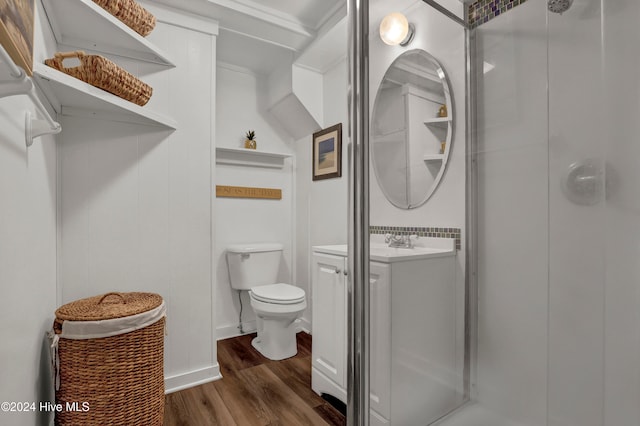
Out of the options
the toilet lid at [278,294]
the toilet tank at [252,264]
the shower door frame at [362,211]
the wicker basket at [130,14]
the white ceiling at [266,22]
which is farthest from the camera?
the toilet tank at [252,264]

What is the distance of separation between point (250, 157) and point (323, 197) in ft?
2.53

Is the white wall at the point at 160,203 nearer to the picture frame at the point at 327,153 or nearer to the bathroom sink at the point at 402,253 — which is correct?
the picture frame at the point at 327,153

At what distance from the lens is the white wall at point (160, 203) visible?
1607 millimetres

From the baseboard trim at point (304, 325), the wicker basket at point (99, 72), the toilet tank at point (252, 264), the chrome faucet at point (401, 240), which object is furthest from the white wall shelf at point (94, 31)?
the baseboard trim at point (304, 325)

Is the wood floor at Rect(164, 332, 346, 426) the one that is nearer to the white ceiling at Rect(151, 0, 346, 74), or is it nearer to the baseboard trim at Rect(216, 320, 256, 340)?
the baseboard trim at Rect(216, 320, 256, 340)

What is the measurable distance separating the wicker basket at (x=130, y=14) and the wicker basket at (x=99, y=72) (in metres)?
0.27

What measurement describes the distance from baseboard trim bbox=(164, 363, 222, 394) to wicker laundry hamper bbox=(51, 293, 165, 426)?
0.44 meters

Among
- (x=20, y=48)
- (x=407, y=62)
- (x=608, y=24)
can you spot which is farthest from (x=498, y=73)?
(x=20, y=48)

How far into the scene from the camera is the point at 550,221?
73cm

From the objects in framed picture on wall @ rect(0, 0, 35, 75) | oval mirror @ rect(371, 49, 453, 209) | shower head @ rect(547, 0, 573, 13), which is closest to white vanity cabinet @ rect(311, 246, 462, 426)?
oval mirror @ rect(371, 49, 453, 209)

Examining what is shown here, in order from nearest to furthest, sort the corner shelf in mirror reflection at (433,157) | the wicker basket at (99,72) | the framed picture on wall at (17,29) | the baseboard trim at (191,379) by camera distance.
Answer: the framed picture on wall at (17,29) → the corner shelf in mirror reflection at (433,157) → the wicker basket at (99,72) → the baseboard trim at (191,379)

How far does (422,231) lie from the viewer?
1.09 meters

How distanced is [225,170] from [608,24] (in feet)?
8.10

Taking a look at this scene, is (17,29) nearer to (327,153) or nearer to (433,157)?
(433,157)
